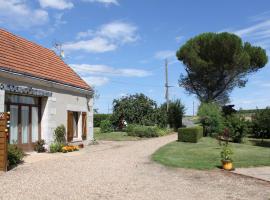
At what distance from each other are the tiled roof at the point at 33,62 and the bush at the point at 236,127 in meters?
10.6

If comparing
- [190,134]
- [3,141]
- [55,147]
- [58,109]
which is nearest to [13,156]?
[3,141]

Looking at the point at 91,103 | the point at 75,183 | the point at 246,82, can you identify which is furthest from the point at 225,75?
the point at 75,183

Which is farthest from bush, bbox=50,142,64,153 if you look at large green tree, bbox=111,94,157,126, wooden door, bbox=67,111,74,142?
large green tree, bbox=111,94,157,126

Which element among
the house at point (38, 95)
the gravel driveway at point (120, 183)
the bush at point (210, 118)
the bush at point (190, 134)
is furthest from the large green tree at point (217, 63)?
the gravel driveway at point (120, 183)

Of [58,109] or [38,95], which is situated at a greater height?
[38,95]

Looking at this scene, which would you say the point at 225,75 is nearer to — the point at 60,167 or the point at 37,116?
the point at 37,116

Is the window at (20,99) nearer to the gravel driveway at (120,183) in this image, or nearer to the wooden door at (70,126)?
the wooden door at (70,126)

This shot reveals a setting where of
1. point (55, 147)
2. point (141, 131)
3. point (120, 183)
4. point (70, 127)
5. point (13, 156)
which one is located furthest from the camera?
point (141, 131)

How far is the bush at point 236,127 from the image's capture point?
88.3ft

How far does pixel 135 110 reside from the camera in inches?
1331

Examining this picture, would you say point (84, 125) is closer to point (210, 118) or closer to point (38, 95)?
point (38, 95)

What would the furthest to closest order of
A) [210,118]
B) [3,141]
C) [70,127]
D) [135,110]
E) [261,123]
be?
[135,110]
[261,123]
[210,118]
[70,127]
[3,141]

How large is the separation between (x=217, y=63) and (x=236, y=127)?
11765 mm

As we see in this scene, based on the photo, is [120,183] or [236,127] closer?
[120,183]
